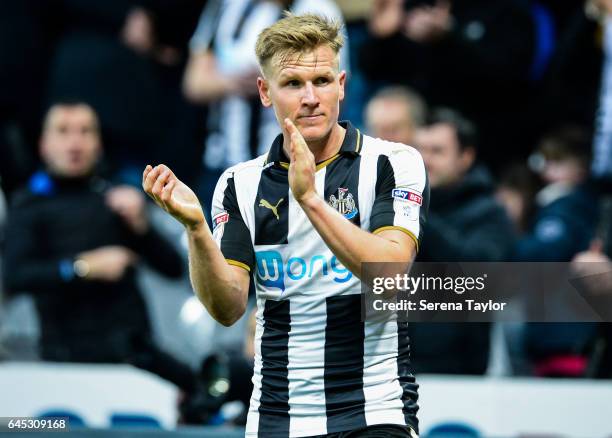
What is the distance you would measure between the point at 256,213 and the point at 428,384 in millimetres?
2938

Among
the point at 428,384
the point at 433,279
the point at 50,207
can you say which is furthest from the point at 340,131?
the point at 50,207

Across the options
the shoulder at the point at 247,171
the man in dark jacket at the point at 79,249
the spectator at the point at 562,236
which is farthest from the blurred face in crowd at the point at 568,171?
the shoulder at the point at 247,171

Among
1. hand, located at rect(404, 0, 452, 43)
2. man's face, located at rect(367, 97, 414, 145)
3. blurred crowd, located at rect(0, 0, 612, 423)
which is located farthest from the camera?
hand, located at rect(404, 0, 452, 43)

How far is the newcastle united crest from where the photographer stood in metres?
4.27

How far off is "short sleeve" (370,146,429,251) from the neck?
177 mm

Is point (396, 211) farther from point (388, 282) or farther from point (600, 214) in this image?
point (600, 214)

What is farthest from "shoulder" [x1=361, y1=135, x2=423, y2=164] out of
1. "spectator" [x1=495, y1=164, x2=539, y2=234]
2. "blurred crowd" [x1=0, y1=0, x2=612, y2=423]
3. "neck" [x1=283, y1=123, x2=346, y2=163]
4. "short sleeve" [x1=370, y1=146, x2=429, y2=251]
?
"spectator" [x1=495, y1=164, x2=539, y2=234]

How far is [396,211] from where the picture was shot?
420 centimetres

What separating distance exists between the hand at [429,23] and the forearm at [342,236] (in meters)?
4.76

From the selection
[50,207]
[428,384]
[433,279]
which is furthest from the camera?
[50,207]

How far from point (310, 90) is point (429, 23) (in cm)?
444

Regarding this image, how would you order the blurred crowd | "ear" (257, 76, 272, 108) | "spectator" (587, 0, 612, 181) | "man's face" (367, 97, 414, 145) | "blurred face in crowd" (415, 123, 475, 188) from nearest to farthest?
"ear" (257, 76, 272, 108), the blurred crowd, "blurred face in crowd" (415, 123, 475, 188), "man's face" (367, 97, 414, 145), "spectator" (587, 0, 612, 181)

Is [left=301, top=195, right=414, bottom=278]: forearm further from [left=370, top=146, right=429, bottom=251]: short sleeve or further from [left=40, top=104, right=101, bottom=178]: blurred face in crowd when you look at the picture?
[left=40, top=104, right=101, bottom=178]: blurred face in crowd

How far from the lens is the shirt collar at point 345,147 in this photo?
4.39 metres
